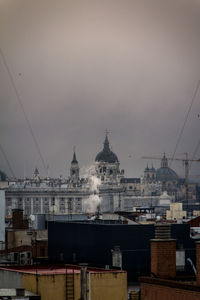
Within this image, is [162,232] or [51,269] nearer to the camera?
[162,232]

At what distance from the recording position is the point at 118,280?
81.7 feet

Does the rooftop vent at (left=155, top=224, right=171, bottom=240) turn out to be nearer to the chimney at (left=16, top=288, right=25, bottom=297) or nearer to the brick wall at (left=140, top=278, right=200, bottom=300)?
the brick wall at (left=140, top=278, right=200, bottom=300)

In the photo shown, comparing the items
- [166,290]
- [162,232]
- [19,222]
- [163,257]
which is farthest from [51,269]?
[19,222]

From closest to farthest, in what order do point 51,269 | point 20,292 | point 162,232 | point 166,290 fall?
1. point 166,290
2. point 162,232
3. point 20,292
4. point 51,269

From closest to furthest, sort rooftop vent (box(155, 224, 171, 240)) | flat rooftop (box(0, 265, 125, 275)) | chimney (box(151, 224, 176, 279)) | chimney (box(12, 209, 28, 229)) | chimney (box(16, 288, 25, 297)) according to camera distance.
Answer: chimney (box(151, 224, 176, 279)), rooftop vent (box(155, 224, 171, 240)), chimney (box(16, 288, 25, 297)), flat rooftop (box(0, 265, 125, 275)), chimney (box(12, 209, 28, 229))

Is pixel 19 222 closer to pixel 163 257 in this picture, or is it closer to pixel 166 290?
pixel 163 257

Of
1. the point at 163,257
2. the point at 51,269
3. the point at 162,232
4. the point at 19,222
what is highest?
the point at 19,222

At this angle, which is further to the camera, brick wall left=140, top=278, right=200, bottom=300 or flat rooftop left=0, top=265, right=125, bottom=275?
flat rooftop left=0, top=265, right=125, bottom=275

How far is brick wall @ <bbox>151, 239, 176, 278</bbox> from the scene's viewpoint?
22.8 metres

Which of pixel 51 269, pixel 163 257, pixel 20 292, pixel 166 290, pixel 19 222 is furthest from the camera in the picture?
pixel 19 222

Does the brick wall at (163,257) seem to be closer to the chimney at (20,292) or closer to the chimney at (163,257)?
the chimney at (163,257)

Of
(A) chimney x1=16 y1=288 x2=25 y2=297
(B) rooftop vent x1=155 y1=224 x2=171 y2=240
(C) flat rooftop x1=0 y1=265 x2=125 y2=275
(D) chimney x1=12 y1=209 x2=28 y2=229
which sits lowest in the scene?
(A) chimney x1=16 y1=288 x2=25 y2=297

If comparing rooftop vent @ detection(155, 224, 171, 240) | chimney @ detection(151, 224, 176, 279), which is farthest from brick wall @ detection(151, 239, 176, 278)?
rooftop vent @ detection(155, 224, 171, 240)

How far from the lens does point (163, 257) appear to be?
899 inches
